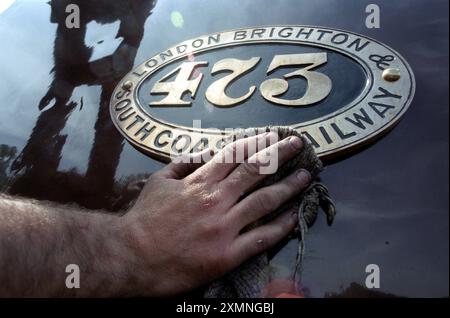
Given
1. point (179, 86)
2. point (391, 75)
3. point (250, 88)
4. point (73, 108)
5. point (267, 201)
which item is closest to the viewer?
point (267, 201)

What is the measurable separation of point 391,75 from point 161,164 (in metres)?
0.69

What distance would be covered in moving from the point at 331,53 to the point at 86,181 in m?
0.83

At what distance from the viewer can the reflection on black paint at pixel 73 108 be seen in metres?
1.51

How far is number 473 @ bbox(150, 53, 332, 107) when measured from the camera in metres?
1.46

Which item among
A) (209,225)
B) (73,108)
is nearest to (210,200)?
(209,225)

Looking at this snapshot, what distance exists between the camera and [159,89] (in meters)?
1.68

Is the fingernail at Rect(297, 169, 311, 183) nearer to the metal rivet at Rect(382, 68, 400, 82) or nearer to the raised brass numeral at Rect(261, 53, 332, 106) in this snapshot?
the raised brass numeral at Rect(261, 53, 332, 106)

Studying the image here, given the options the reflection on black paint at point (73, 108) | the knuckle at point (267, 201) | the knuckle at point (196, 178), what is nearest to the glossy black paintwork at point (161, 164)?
the reflection on black paint at point (73, 108)

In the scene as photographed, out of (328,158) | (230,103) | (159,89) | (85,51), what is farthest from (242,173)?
(85,51)

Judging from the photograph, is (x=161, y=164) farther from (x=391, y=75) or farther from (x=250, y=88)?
(x=391, y=75)

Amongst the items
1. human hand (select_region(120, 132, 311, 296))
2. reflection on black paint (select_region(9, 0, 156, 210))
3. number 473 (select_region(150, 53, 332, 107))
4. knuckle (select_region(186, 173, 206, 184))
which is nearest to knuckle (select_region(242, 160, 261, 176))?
human hand (select_region(120, 132, 311, 296))

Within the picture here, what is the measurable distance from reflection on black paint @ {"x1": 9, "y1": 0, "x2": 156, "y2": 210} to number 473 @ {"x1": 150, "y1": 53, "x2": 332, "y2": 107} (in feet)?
0.70

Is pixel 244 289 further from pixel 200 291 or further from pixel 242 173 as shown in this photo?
pixel 242 173

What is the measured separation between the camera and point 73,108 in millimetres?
1782
